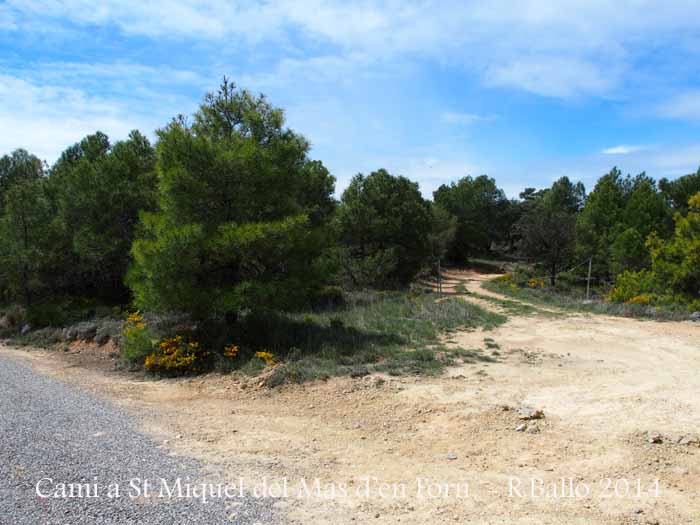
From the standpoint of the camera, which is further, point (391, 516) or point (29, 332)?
point (29, 332)

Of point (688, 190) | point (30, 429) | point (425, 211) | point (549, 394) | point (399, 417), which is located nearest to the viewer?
point (30, 429)

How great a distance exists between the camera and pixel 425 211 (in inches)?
1009

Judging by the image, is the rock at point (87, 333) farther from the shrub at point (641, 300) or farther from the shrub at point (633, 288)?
the shrub at point (633, 288)

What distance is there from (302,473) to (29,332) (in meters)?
15.3

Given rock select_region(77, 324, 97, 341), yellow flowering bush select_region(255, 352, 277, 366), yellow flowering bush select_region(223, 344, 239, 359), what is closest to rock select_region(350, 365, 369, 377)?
yellow flowering bush select_region(255, 352, 277, 366)

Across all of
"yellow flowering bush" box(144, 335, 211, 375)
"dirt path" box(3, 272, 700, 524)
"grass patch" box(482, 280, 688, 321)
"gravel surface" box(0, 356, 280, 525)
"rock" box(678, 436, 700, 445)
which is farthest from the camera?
"grass patch" box(482, 280, 688, 321)

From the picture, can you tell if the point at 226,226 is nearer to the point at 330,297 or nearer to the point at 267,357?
the point at 267,357

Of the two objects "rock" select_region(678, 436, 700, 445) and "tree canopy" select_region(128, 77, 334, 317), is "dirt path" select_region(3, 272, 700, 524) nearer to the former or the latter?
"rock" select_region(678, 436, 700, 445)

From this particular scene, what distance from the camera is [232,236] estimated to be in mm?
10258

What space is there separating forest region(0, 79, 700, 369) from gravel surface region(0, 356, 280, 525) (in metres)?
3.82

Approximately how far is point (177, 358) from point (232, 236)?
2641 mm

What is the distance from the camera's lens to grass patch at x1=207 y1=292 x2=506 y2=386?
887cm

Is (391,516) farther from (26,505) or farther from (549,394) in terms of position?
(549,394)

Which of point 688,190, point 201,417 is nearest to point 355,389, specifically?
point 201,417
